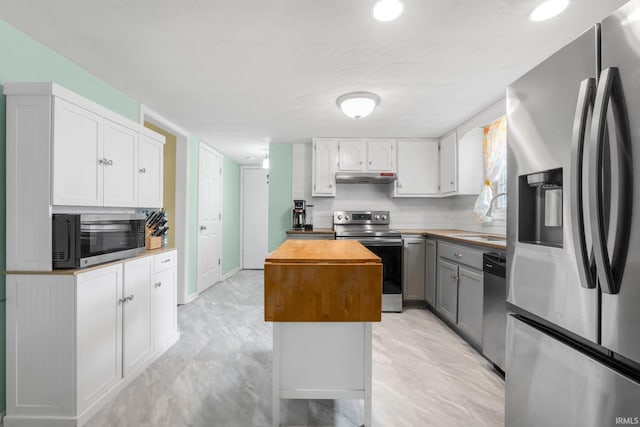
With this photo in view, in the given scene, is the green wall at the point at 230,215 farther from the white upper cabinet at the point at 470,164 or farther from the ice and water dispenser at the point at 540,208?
the ice and water dispenser at the point at 540,208

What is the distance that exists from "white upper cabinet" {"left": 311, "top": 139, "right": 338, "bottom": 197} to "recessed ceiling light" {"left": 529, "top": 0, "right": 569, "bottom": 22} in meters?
2.70

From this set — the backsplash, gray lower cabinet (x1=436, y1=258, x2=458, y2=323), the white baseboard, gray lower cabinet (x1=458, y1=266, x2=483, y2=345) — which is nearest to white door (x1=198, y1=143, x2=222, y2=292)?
the white baseboard

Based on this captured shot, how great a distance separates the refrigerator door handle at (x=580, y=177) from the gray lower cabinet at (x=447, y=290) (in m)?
2.17

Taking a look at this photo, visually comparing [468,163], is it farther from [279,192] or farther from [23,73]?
[23,73]

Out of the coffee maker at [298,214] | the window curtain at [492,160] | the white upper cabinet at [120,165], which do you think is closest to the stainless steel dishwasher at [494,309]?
the window curtain at [492,160]

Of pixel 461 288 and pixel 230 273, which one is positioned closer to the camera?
pixel 461 288

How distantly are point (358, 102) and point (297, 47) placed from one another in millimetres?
829

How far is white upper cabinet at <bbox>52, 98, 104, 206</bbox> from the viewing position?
1.59 meters

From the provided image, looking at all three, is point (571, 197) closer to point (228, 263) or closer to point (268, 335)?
point (268, 335)

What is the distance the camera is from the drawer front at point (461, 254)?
2.45m

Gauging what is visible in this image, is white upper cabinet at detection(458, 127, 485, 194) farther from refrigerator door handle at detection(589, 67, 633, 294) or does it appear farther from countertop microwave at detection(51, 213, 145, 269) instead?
countertop microwave at detection(51, 213, 145, 269)

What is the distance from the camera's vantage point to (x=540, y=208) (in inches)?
42.8

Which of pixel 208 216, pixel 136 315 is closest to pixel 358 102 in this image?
pixel 136 315

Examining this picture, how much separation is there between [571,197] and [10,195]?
2512 mm
